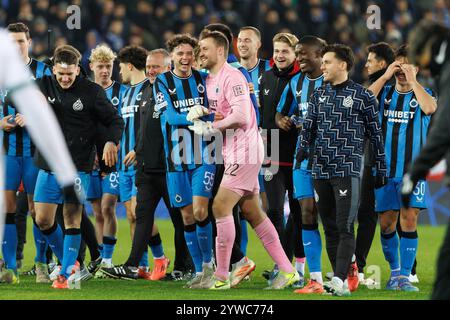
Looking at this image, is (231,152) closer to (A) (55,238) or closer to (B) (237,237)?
(B) (237,237)

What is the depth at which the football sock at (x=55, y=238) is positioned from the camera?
916cm

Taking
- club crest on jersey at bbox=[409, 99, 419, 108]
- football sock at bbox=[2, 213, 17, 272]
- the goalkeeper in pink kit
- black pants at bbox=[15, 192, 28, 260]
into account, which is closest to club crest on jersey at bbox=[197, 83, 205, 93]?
the goalkeeper in pink kit

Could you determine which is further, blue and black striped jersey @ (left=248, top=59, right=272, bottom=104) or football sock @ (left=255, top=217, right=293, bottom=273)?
blue and black striped jersey @ (left=248, top=59, right=272, bottom=104)

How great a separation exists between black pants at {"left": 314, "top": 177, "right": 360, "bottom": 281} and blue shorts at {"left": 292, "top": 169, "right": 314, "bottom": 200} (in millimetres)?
407

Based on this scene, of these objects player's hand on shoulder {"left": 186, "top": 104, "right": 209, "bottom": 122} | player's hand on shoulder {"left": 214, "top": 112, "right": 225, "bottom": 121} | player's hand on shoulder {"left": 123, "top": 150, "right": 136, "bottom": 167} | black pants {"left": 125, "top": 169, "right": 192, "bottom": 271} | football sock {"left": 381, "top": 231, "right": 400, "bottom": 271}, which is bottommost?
football sock {"left": 381, "top": 231, "right": 400, "bottom": 271}

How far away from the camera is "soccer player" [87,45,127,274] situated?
1076 cm

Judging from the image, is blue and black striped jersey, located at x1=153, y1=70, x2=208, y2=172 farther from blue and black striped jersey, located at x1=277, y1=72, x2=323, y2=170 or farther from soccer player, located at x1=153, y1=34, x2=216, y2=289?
blue and black striped jersey, located at x1=277, y1=72, x2=323, y2=170

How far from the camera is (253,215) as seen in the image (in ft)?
29.1

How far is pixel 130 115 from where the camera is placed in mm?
10820

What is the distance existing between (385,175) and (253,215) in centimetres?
116

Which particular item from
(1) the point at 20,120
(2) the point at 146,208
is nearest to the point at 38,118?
(1) the point at 20,120

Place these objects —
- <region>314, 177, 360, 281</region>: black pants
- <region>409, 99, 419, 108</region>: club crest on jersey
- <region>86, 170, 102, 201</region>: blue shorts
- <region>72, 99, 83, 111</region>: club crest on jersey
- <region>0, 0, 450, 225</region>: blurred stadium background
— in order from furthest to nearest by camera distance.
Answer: <region>0, 0, 450, 225</region>: blurred stadium background → <region>86, 170, 102, 201</region>: blue shorts → <region>409, 99, 419, 108</region>: club crest on jersey → <region>72, 99, 83, 111</region>: club crest on jersey → <region>314, 177, 360, 281</region>: black pants

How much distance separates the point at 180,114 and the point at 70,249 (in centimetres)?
152

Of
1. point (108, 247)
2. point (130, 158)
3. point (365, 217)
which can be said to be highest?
point (130, 158)
